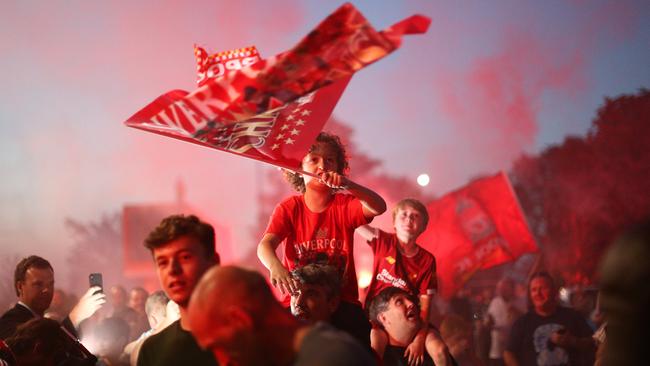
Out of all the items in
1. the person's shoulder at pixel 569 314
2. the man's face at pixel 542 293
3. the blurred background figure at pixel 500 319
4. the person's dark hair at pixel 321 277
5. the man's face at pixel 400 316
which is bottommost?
the blurred background figure at pixel 500 319

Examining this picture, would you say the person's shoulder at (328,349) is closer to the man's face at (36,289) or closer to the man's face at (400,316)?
the man's face at (400,316)

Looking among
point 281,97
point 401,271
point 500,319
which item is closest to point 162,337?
point 281,97

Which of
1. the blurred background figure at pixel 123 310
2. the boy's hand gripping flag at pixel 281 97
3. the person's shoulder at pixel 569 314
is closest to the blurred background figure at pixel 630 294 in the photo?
the boy's hand gripping flag at pixel 281 97

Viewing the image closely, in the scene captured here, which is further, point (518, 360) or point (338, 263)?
point (518, 360)

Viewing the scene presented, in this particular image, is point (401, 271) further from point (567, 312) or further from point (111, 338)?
point (111, 338)

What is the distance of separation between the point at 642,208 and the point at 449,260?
11559 millimetres

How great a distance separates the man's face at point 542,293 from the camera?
888 centimetres

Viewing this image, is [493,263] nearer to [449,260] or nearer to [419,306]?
[449,260]

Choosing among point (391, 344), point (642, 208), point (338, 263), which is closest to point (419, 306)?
point (391, 344)

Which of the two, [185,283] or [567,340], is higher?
[185,283]

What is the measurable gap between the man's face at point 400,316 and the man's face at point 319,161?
3.69ft

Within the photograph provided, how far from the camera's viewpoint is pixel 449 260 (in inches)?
539

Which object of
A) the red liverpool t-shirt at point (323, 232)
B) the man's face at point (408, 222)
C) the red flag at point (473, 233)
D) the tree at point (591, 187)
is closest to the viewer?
the red liverpool t-shirt at point (323, 232)

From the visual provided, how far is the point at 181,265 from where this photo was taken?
4.36 metres
